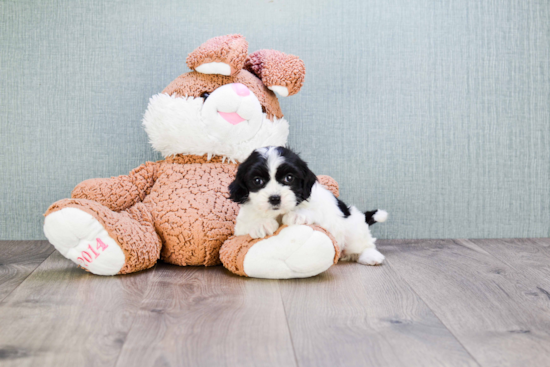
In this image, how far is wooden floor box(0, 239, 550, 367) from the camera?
3.12 ft

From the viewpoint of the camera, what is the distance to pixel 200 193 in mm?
1700

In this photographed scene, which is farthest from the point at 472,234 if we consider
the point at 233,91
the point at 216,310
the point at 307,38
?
the point at 216,310

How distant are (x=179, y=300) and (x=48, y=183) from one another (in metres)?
1.13

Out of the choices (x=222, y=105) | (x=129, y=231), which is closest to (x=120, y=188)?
(x=129, y=231)

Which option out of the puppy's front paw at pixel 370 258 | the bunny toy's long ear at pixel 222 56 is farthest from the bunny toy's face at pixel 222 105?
the puppy's front paw at pixel 370 258

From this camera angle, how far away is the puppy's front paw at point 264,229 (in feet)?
4.82

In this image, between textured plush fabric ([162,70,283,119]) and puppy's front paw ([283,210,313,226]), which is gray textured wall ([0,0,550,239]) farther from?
puppy's front paw ([283,210,313,226])

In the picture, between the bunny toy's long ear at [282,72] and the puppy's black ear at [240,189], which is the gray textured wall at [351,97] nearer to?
the bunny toy's long ear at [282,72]

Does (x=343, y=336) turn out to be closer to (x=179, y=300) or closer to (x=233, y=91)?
(x=179, y=300)

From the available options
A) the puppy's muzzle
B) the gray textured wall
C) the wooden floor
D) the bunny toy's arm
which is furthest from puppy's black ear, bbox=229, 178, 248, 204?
the gray textured wall

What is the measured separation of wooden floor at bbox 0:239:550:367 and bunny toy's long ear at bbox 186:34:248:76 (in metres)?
0.71

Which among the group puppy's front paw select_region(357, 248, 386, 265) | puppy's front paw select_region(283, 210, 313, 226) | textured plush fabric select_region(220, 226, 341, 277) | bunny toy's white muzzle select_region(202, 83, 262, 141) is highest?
bunny toy's white muzzle select_region(202, 83, 262, 141)

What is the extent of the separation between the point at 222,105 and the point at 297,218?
1.70ft

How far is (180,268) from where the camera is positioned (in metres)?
1.65
